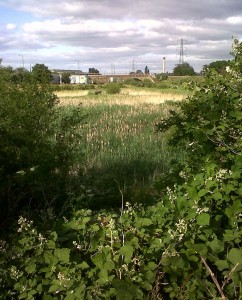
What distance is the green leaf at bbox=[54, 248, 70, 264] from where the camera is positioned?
96.8 inches

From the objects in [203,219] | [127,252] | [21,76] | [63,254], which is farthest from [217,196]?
[21,76]

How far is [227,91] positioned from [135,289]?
2.32 m

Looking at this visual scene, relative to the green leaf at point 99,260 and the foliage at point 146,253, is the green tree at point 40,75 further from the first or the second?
the green leaf at point 99,260

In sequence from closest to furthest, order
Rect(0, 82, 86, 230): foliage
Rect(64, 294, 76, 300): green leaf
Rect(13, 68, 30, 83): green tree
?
Rect(64, 294, 76, 300): green leaf < Rect(0, 82, 86, 230): foliage < Rect(13, 68, 30, 83): green tree

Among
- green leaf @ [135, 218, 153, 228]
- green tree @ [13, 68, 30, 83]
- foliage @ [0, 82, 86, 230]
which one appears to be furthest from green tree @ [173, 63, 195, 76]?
green leaf @ [135, 218, 153, 228]

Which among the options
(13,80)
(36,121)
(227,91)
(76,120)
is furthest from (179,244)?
Result: (13,80)

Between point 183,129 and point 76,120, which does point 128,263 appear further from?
point 76,120

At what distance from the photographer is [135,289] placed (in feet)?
7.41

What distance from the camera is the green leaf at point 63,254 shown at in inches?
96.8

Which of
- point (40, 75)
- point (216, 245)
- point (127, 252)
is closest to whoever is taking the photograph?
point (127, 252)

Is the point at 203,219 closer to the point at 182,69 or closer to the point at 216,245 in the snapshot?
the point at 216,245

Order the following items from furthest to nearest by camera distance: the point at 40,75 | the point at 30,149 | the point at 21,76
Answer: the point at 21,76 → the point at 40,75 → the point at 30,149

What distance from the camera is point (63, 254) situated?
2.48 meters

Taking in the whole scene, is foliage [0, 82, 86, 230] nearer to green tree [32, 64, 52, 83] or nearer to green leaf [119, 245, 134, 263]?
green tree [32, 64, 52, 83]
